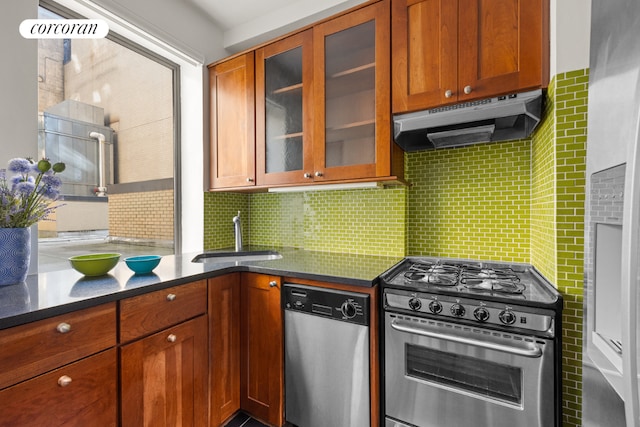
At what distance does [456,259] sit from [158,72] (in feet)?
8.30

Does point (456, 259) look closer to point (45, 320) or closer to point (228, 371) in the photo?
point (228, 371)

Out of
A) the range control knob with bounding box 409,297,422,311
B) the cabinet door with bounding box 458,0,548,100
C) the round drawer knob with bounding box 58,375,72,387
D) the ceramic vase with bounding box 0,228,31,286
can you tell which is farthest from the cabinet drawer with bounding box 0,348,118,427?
the cabinet door with bounding box 458,0,548,100

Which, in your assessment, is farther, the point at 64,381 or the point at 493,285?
the point at 493,285

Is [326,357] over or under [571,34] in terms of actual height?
under

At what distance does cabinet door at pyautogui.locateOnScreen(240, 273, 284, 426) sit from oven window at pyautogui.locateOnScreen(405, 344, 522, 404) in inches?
27.3

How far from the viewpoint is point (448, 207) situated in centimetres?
192

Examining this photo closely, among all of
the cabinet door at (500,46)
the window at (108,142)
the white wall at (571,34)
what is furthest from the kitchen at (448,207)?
the window at (108,142)

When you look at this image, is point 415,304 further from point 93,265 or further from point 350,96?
point 93,265

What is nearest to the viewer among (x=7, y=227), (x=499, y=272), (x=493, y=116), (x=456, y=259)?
(x=7, y=227)

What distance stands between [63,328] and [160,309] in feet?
1.22

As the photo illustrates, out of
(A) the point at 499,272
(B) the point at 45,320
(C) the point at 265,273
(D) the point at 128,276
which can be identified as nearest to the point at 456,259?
(A) the point at 499,272

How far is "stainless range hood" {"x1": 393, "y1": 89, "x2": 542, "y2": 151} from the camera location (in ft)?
4.44

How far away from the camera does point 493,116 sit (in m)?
1.40

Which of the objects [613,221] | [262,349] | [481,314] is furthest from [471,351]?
[262,349]
